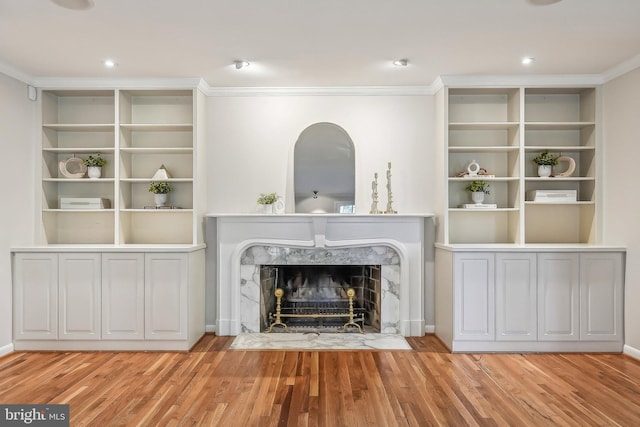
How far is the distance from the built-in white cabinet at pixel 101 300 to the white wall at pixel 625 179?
13.1 ft

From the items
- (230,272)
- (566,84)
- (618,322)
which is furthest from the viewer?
(230,272)

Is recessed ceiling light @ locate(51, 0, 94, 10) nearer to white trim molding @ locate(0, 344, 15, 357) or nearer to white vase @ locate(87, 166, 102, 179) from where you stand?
white vase @ locate(87, 166, 102, 179)

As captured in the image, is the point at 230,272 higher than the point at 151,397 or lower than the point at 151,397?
higher

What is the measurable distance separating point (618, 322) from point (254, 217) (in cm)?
354

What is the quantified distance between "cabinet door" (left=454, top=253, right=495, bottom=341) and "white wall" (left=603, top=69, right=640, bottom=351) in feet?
3.92

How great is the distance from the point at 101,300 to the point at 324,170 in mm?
2475

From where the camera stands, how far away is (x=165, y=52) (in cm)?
363

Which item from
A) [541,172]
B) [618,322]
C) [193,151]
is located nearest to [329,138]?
[193,151]

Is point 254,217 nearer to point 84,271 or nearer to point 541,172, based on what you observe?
point 84,271

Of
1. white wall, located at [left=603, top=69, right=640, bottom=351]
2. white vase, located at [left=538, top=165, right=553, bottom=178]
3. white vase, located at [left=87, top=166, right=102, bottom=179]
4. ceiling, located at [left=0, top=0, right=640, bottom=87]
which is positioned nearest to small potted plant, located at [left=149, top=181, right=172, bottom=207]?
white vase, located at [left=87, top=166, right=102, bottom=179]

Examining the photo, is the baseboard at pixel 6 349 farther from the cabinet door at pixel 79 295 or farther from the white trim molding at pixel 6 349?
the cabinet door at pixel 79 295

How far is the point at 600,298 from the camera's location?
4.00 metres

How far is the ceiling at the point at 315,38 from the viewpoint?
286 cm

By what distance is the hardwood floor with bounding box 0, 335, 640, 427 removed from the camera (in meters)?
2.72
